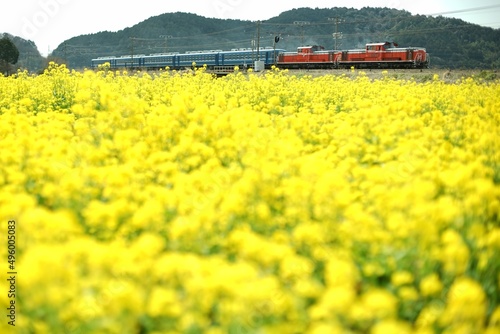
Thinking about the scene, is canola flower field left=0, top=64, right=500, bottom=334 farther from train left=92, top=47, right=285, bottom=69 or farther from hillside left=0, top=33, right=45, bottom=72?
hillside left=0, top=33, right=45, bottom=72

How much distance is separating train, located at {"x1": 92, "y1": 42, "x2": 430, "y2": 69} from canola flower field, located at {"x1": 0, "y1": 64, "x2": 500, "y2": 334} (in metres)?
22.0

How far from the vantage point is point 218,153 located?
15.1ft

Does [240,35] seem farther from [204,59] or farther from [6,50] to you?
[204,59]

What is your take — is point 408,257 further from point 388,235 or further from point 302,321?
point 302,321

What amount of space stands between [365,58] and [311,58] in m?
3.82

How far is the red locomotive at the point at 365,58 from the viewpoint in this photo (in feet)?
82.6

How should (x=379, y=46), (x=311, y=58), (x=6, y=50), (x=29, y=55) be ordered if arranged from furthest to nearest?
(x=29, y=55) < (x=6, y=50) < (x=311, y=58) < (x=379, y=46)

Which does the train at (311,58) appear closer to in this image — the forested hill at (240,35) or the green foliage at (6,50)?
the green foliage at (6,50)

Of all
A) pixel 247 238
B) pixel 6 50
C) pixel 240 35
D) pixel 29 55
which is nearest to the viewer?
pixel 247 238

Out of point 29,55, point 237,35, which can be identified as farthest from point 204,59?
point 237,35

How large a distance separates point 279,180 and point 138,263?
5.69ft

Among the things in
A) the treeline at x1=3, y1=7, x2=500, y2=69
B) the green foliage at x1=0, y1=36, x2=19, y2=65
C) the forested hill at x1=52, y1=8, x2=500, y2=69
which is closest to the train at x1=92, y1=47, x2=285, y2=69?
the green foliage at x1=0, y1=36, x2=19, y2=65

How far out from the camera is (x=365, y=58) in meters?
26.5

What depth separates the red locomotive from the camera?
25188 millimetres
